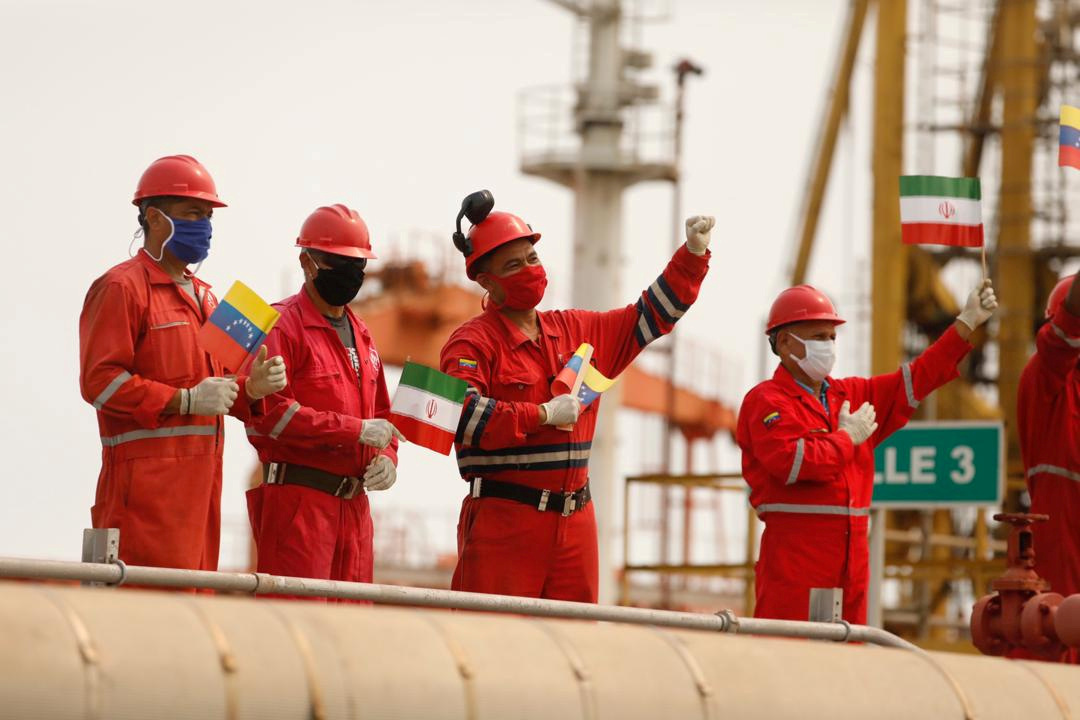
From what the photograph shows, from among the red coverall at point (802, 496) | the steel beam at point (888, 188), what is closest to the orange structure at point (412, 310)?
the steel beam at point (888, 188)

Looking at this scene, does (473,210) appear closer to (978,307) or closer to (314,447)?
(314,447)

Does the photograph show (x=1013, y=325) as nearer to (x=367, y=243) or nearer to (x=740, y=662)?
(x=367, y=243)

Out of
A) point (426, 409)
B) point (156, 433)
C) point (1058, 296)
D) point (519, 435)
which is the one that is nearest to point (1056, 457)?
point (1058, 296)

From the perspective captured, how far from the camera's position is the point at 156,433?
7.89 m

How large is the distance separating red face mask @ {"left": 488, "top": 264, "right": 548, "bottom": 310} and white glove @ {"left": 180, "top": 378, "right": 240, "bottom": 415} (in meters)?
1.61

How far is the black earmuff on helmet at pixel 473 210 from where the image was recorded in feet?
29.7

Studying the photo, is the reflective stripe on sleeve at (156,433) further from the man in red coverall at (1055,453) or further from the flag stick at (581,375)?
the man in red coverall at (1055,453)

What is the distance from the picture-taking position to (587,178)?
116 ft

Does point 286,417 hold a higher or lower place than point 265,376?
lower

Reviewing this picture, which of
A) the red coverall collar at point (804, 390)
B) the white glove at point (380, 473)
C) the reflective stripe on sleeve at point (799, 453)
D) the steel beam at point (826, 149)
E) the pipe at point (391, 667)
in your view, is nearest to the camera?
the pipe at point (391, 667)

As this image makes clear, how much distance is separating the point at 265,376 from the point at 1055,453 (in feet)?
14.2

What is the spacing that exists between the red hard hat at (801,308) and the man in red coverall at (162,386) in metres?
2.74

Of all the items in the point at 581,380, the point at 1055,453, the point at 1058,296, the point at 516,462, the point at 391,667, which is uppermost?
the point at 1058,296

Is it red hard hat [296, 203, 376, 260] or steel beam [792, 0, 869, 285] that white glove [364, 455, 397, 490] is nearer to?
red hard hat [296, 203, 376, 260]
